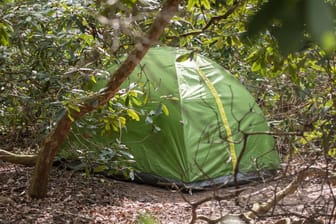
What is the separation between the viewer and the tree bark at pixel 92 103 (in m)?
2.56

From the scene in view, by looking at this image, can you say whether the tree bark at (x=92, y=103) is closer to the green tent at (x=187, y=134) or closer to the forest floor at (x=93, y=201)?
the forest floor at (x=93, y=201)

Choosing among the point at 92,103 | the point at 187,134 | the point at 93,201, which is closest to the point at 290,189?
the point at 92,103

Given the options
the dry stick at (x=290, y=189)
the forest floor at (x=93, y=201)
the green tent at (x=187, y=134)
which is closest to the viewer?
the dry stick at (x=290, y=189)

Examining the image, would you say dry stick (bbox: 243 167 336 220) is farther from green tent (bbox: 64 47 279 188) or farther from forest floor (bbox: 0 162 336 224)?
green tent (bbox: 64 47 279 188)

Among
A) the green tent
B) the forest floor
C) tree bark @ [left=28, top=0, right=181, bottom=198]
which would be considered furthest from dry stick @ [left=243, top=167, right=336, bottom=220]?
the green tent

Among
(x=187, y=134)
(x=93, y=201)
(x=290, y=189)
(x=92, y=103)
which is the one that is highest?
(x=92, y=103)

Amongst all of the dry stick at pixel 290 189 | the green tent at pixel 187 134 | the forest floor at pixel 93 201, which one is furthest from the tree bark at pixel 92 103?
the green tent at pixel 187 134

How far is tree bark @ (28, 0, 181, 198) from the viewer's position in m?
2.56

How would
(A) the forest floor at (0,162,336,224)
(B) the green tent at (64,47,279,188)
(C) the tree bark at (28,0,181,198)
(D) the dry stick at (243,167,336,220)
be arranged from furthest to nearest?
(B) the green tent at (64,47,279,188) < (A) the forest floor at (0,162,336,224) < (D) the dry stick at (243,167,336,220) < (C) the tree bark at (28,0,181,198)

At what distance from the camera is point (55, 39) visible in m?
4.26

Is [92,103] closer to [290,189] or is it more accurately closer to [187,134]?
[290,189]

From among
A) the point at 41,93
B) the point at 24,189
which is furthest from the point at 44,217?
the point at 41,93

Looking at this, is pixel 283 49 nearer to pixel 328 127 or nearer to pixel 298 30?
pixel 298 30

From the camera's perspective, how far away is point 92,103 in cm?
365
